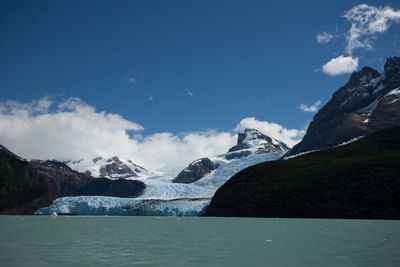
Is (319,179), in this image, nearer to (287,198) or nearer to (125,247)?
(287,198)

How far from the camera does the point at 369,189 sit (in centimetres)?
10881

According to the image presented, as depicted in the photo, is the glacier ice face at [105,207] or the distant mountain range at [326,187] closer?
the distant mountain range at [326,187]

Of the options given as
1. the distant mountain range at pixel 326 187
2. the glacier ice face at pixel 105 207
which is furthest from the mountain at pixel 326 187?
the glacier ice face at pixel 105 207

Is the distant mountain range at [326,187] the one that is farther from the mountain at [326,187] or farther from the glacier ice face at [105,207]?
the glacier ice face at [105,207]

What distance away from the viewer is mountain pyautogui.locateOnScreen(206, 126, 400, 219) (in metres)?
106

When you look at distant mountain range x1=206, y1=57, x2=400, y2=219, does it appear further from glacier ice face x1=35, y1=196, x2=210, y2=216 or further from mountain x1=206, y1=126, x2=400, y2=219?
glacier ice face x1=35, y1=196, x2=210, y2=216

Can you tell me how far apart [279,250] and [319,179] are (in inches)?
3931

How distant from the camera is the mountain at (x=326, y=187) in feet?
346

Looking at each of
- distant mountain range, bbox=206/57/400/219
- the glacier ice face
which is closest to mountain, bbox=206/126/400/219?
distant mountain range, bbox=206/57/400/219

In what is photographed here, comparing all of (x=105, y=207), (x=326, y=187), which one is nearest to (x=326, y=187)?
(x=326, y=187)

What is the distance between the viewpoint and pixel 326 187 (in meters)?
118

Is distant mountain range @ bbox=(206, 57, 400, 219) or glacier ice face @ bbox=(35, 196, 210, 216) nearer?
distant mountain range @ bbox=(206, 57, 400, 219)

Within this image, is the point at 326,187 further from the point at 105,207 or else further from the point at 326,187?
the point at 105,207

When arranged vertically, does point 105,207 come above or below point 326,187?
below
